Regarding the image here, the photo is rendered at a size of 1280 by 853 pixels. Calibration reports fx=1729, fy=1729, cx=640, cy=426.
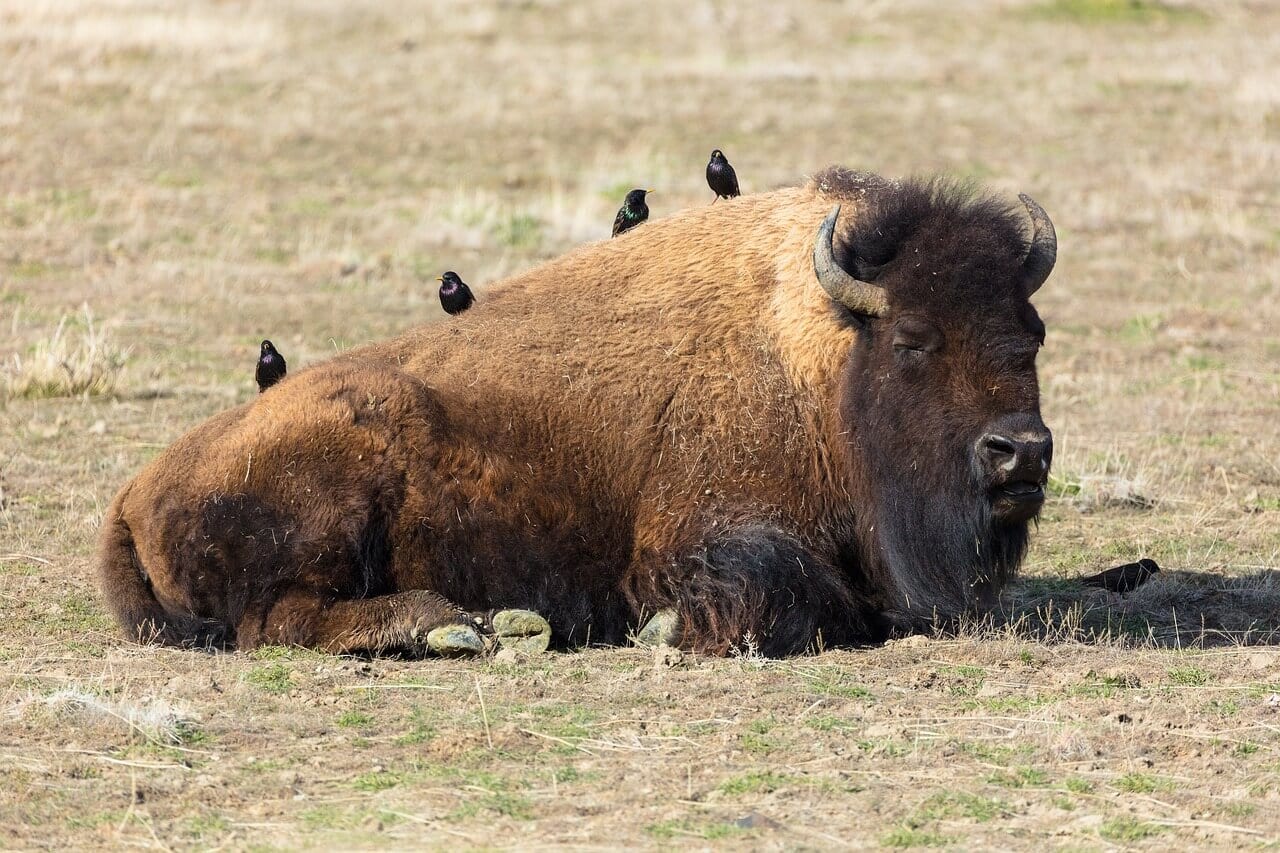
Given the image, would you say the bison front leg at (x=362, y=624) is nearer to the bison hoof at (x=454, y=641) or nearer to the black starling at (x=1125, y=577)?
the bison hoof at (x=454, y=641)

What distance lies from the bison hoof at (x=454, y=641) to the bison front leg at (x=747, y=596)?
749mm

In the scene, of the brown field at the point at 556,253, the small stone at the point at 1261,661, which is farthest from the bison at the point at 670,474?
the small stone at the point at 1261,661

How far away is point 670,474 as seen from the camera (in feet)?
24.2

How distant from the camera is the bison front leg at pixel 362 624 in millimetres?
6895

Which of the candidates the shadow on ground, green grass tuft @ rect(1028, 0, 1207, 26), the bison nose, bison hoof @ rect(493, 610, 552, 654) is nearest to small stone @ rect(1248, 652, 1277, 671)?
the shadow on ground

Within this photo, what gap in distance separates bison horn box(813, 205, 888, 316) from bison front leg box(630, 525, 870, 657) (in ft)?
3.31

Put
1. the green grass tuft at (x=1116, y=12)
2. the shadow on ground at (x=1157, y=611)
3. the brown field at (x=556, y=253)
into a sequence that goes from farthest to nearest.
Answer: the green grass tuft at (x=1116, y=12)
the shadow on ground at (x=1157, y=611)
the brown field at (x=556, y=253)

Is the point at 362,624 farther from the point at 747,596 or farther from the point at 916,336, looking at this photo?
the point at 916,336

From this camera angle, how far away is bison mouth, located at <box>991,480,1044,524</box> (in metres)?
6.79

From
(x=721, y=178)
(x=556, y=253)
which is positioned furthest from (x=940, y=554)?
(x=556, y=253)

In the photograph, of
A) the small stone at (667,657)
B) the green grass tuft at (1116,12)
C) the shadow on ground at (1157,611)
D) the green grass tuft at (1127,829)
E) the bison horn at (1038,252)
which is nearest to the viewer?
the green grass tuft at (1127,829)

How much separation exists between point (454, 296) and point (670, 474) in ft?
9.10

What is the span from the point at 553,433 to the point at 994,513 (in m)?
1.89

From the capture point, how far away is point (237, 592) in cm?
704
